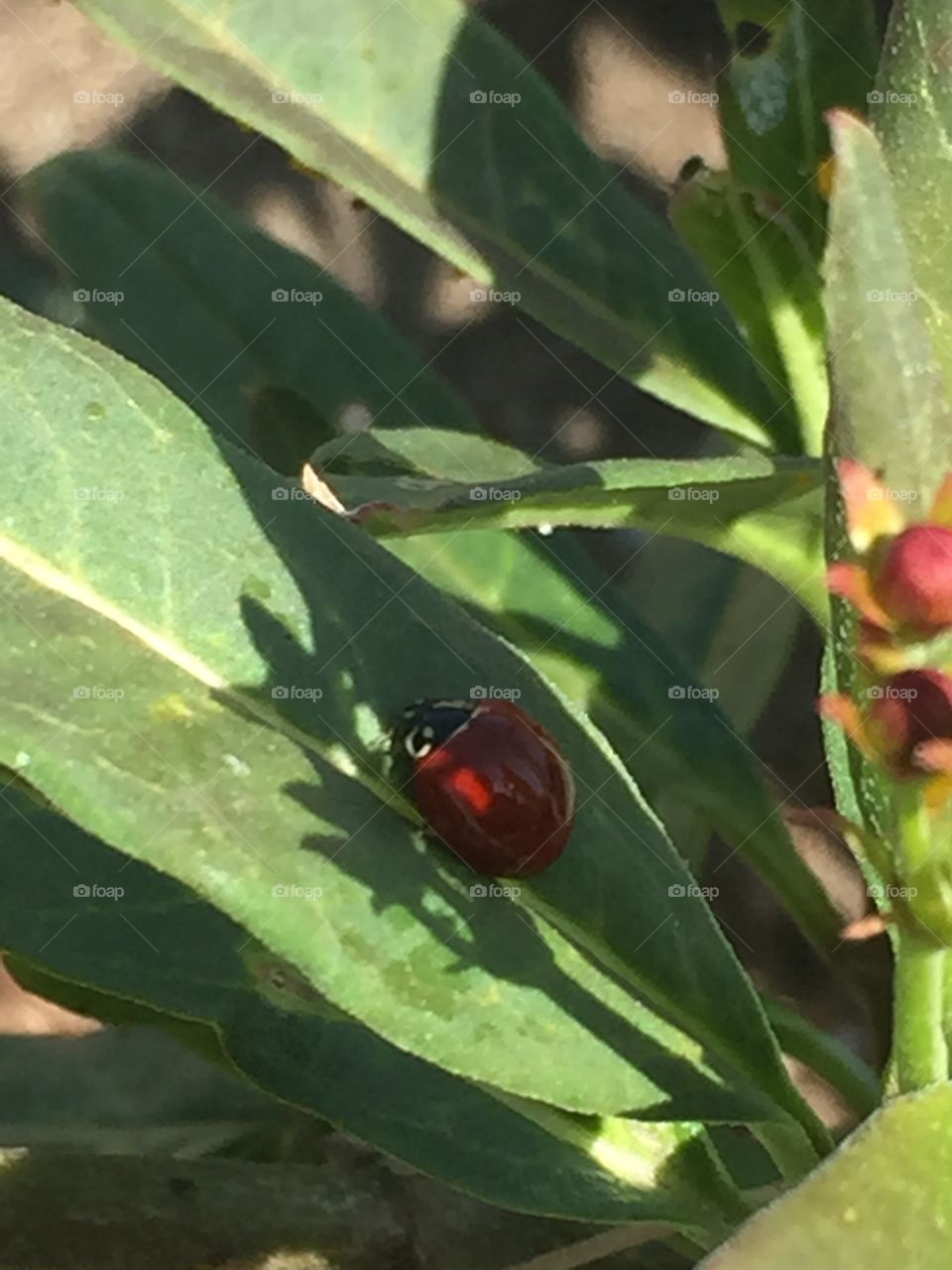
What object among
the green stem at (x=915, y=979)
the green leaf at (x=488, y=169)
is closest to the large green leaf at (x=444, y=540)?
the green leaf at (x=488, y=169)

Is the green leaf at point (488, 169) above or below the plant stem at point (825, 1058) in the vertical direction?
above

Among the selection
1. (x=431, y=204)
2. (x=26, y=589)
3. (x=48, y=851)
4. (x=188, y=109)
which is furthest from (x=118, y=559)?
(x=188, y=109)

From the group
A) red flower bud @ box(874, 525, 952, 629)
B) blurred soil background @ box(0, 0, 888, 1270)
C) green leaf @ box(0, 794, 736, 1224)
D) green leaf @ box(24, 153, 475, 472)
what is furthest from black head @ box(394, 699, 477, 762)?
blurred soil background @ box(0, 0, 888, 1270)

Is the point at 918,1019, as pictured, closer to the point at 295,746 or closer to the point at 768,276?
the point at 295,746

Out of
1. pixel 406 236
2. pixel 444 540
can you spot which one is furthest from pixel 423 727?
pixel 406 236

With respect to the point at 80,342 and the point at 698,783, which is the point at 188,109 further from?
the point at 80,342

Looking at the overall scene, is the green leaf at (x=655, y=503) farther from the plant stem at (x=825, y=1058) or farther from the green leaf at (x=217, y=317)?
the green leaf at (x=217, y=317)

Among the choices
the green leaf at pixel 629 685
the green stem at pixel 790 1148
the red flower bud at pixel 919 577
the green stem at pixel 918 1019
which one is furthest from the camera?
the green leaf at pixel 629 685

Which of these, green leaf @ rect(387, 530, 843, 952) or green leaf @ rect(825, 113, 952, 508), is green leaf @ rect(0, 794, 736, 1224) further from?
green leaf @ rect(825, 113, 952, 508)
